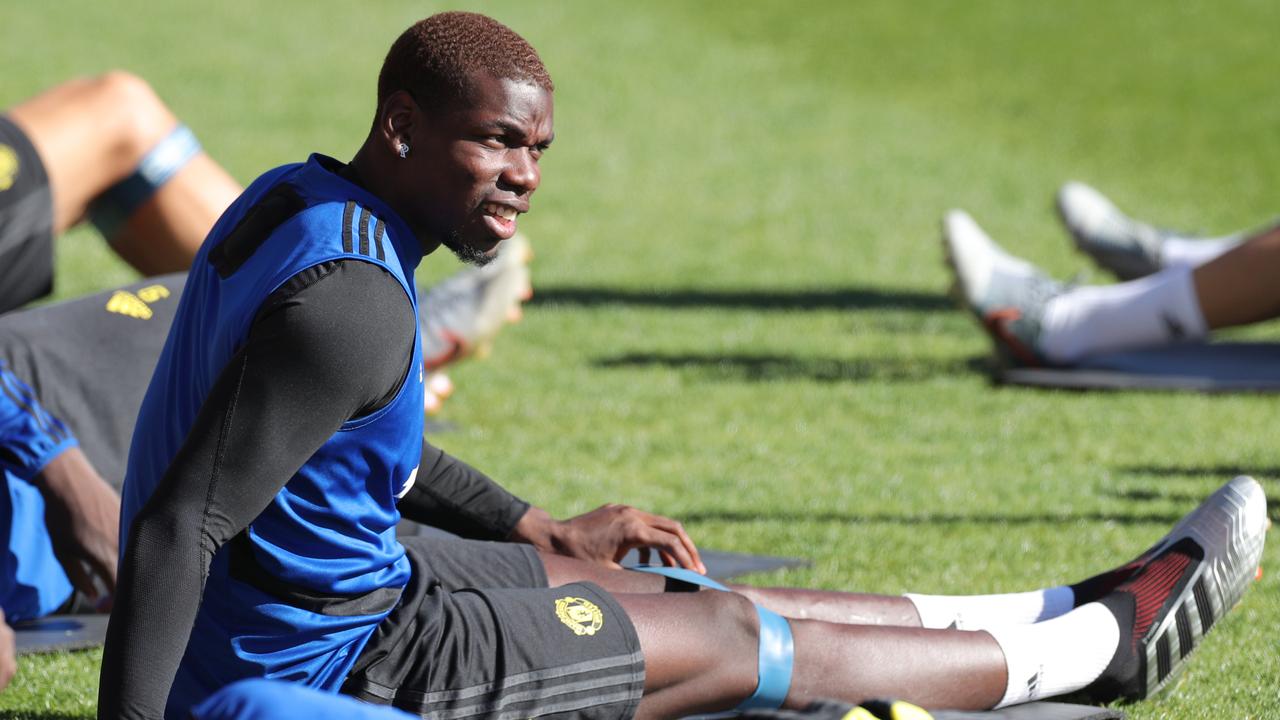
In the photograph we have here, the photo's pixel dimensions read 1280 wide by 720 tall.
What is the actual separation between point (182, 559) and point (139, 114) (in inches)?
113

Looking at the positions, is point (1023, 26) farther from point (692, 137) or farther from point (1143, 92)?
point (692, 137)

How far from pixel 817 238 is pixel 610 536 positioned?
259 inches

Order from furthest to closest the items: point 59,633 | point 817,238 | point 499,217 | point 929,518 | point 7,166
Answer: point 817,238 → point 929,518 → point 7,166 → point 59,633 → point 499,217

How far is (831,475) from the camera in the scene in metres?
5.12

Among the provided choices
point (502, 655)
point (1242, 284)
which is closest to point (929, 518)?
point (1242, 284)

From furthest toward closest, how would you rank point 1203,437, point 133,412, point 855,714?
1. point 1203,437
2. point 133,412
3. point 855,714

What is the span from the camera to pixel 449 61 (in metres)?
2.40

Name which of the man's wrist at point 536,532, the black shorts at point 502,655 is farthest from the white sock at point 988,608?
the black shorts at point 502,655

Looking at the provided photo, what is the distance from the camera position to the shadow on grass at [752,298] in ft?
25.8

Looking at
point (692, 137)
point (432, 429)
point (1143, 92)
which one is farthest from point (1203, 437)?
point (1143, 92)

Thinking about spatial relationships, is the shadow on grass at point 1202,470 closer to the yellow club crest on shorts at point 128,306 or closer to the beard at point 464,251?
the yellow club crest on shorts at point 128,306

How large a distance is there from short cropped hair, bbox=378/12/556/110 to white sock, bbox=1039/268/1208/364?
429cm

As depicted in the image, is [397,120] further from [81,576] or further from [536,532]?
[81,576]

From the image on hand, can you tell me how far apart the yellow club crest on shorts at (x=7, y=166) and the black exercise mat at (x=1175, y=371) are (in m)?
3.58
